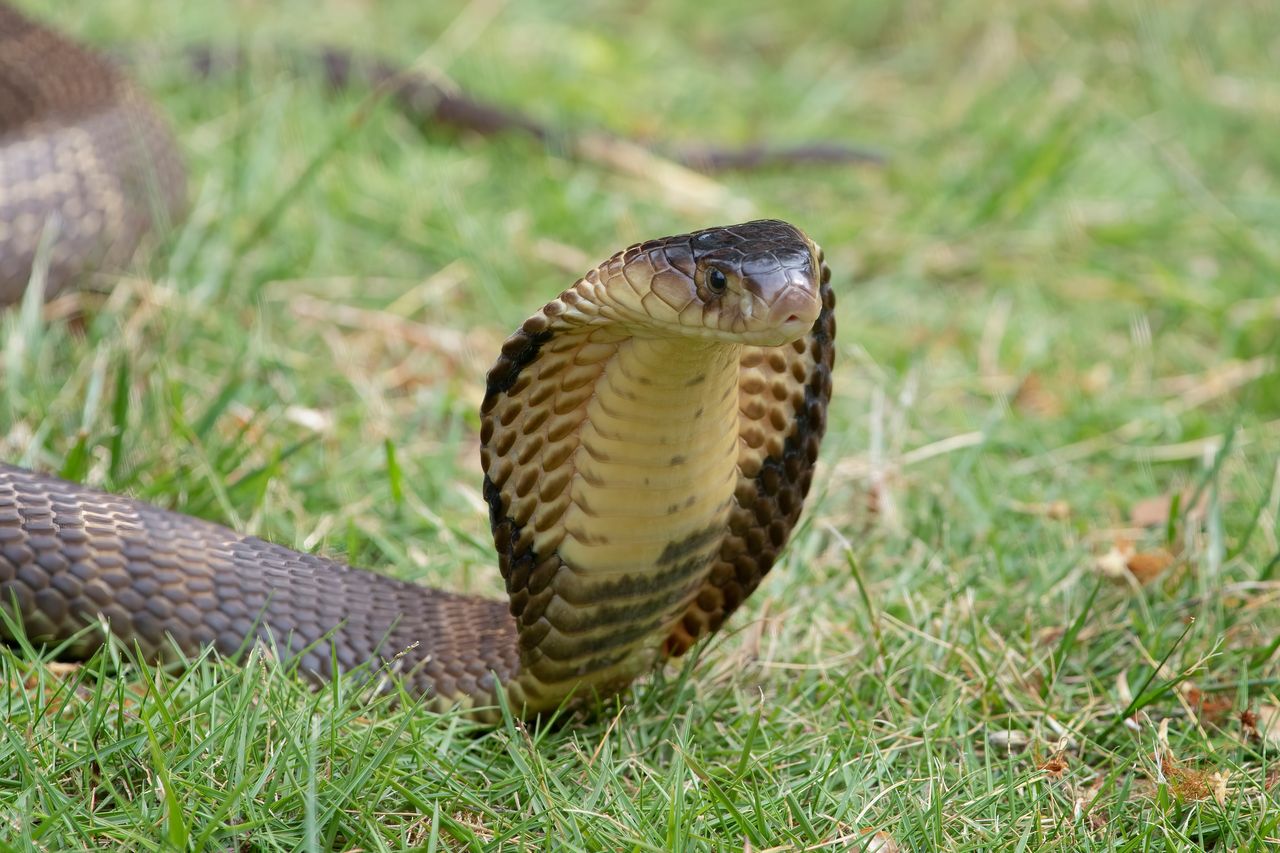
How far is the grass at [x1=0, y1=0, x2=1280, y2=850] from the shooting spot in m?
2.18

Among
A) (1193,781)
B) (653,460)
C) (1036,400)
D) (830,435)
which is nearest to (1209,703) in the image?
(1193,781)

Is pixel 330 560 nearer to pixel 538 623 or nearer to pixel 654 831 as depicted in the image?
pixel 538 623

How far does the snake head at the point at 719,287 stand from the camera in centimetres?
191

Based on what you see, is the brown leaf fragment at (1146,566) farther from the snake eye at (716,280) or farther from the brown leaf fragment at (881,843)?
the snake eye at (716,280)

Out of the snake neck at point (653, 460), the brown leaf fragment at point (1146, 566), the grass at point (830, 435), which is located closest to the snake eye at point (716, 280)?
the snake neck at point (653, 460)

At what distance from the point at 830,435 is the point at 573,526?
1.73 metres

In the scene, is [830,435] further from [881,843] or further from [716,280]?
[716,280]

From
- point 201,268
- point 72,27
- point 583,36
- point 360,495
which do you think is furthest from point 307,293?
point 583,36

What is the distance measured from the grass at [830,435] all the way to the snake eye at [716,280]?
706 mm

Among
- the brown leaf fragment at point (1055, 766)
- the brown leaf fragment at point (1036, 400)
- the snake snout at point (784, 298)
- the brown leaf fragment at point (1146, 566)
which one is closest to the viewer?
the snake snout at point (784, 298)

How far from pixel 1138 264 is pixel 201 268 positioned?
3.03 m

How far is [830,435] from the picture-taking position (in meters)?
3.82

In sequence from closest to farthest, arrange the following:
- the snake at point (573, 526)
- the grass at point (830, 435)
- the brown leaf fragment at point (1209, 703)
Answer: the snake at point (573, 526)
the grass at point (830, 435)
the brown leaf fragment at point (1209, 703)

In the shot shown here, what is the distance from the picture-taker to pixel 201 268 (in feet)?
13.6
